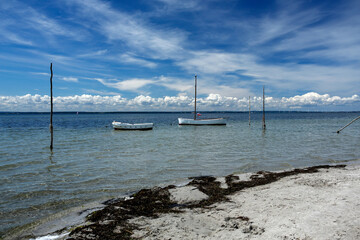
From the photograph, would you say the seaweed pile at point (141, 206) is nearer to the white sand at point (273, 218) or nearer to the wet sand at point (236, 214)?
the wet sand at point (236, 214)

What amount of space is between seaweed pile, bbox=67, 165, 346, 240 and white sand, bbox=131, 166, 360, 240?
1.40 feet

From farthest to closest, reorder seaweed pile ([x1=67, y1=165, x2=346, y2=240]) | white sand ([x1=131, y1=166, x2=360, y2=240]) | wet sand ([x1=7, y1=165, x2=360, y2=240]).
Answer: seaweed pile ([x1=67, y1=165, x2=346, y2=240]), wet sand ([x1=7, y1=165, x2=360, y2=240]), white sand ([x1=131, y1=166, x2=360, y2=240])

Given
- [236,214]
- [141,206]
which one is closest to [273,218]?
[236,214]

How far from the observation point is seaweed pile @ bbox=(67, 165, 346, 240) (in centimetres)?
598

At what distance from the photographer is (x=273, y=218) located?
19.9 feet

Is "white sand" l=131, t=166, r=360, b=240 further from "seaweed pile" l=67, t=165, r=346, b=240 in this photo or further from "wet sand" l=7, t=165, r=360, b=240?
"seaweed pile" l=67, t=165, r=346, b=240

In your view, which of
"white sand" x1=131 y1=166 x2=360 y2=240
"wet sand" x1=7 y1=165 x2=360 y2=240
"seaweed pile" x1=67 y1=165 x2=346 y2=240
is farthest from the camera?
"seaweed pile" x1=67 y1=165 x2=346 y2=240

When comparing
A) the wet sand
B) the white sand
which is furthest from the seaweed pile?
the white sand

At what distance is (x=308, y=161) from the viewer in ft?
54.9

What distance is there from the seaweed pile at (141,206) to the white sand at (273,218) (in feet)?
1.40

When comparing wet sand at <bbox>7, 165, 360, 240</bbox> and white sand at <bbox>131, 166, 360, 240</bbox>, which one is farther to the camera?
wet sand at <bbox>7, 165, 360, 240</bbox>

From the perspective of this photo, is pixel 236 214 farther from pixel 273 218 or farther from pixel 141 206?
pixel 141 206

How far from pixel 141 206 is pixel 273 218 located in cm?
420

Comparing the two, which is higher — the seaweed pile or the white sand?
the white sand
